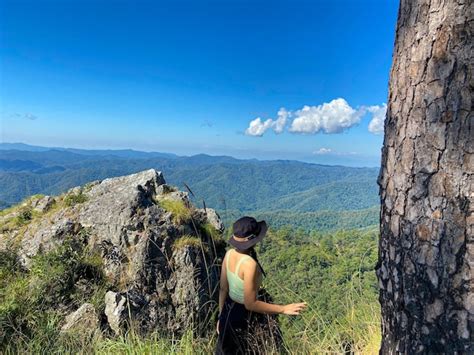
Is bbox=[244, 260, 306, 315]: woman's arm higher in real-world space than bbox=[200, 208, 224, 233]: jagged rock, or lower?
higher

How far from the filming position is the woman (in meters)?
3.20

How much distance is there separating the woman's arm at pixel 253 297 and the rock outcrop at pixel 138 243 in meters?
2.01

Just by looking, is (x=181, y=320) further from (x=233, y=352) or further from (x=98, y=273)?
(x=233, y=352)

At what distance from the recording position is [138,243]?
6.57 meters

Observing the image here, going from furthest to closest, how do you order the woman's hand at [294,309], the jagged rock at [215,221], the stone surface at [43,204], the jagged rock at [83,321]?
the jagged rock at [215,221]
the stone surface at [43,204]
the jagged rock at [83,321]
the woman's hand at [294,309]

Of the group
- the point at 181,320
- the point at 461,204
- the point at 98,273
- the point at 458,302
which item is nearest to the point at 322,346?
the point at 458,302

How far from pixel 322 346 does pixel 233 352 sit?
0.90 meters

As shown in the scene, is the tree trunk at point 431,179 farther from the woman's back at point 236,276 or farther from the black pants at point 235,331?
the black pants at point 235,331

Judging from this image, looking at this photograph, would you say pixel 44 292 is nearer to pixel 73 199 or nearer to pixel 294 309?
pixel 73 199

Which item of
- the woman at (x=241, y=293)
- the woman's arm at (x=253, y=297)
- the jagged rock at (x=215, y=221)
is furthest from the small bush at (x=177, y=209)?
the woman's arm at (x=253, y=297)

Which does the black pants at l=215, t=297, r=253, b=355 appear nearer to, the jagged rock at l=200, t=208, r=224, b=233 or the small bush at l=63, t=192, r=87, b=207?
the jagged rock at l=200, t=208, r=224, b=233

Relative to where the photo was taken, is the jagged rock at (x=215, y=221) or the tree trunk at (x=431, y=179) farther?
the jagged rock at (x=215, y=221)

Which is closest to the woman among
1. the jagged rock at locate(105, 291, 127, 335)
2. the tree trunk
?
the tree trunk

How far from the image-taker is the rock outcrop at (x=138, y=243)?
18.8ft
